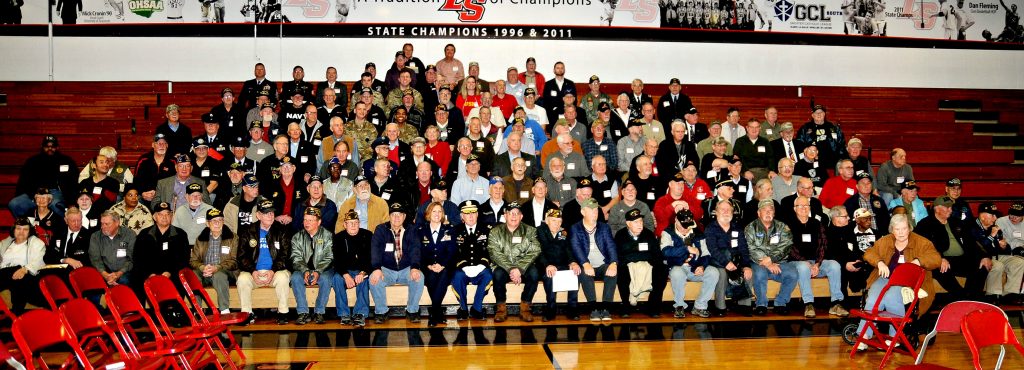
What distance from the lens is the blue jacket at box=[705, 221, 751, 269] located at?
8180mm

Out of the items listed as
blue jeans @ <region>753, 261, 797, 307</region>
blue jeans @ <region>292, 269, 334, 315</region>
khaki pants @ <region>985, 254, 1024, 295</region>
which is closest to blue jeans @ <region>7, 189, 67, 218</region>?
blue jeans @ <region>292, 269, 334, 315</region>

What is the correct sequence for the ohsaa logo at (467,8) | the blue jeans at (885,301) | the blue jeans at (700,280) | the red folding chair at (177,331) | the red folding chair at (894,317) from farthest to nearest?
the ohsaa logo at (467,8), the blue jeans at (700,280), the blue jeans at (885,301), the red folding chair at (894,317), the red folding chair at (177,331)

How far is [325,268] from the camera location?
7996 mm

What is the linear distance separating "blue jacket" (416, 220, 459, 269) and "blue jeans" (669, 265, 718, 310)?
231 cm

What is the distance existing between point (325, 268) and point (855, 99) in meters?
10.5

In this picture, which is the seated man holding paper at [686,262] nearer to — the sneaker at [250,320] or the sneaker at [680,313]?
the sneaker at [680,313]

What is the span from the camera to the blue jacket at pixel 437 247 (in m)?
8.10

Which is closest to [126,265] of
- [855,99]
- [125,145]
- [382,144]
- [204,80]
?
[382,144]

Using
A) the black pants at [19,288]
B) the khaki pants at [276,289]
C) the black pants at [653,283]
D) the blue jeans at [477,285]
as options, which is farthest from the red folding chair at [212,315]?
the black pants at [653,283]

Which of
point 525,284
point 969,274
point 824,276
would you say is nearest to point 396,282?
point 525,284

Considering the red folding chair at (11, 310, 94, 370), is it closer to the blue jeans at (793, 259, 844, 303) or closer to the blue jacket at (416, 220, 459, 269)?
the blue jacket at (416, 220, 459, 269)

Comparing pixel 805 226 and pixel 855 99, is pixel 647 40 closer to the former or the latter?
pixel 855 99

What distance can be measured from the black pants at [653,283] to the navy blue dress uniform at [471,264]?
136cm

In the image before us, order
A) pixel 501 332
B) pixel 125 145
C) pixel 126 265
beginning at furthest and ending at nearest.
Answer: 1. pixel 125 145
2. pixel 126 265
3. pixel 501 332
